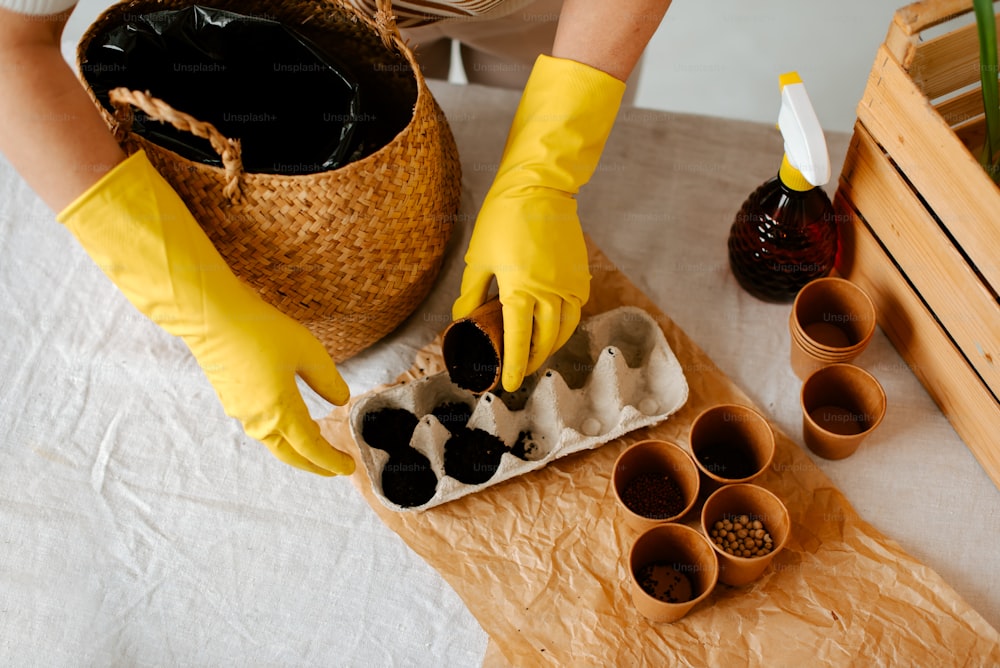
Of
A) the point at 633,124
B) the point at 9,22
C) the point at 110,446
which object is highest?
the point at 9,22

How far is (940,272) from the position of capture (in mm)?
796

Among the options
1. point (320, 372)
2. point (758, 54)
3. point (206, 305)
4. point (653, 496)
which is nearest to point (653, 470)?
point (653, 496)

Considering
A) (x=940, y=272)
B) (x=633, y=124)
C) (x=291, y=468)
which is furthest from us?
(x=633, y=124)

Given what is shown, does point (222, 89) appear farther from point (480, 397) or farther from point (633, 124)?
point (633, 124)

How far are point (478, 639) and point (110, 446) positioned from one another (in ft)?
1.51

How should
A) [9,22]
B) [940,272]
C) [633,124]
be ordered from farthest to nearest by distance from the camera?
[633,124], [940,272], [9,22]

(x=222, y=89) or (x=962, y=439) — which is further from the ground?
(x=222, y=89)

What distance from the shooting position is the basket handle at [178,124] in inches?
25.4

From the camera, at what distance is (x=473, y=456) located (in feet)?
2.80

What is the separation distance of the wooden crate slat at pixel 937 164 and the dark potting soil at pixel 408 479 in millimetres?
559

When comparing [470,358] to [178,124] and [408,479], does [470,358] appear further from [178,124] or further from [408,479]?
[178,124]

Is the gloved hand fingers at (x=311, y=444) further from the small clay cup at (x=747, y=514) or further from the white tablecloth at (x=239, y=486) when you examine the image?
the small clay cup at (x=747, y=514)

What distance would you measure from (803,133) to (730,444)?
0.33m

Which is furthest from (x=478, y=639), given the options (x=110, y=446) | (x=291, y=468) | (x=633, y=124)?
(x=633, y=124)
